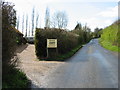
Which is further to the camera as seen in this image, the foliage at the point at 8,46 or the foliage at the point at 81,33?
the foliage at the point at 81,33

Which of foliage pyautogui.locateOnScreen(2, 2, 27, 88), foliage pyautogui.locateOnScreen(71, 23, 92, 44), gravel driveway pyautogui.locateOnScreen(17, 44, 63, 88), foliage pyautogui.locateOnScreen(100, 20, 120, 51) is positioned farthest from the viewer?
foliage pyautogui.locateOnScreen(71, 23, 92, 44)

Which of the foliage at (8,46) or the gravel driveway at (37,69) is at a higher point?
the foliage at (8,46)

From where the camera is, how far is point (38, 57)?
17.7 metres

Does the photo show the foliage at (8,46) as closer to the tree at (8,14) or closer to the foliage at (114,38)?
the tree at (8,14)

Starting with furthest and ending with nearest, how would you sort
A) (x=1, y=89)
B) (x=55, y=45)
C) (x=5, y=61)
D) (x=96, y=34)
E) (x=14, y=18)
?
(x=96, y=34), (x=55, y=45), (x=14, y=18), (x=5, y=61), (x=1, y=89)

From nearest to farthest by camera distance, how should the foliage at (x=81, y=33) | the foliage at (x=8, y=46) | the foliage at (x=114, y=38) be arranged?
the foliage at (x=8, y=46) → the foliage at (x=114, y=38) → the foliage at (x=81, y=33)

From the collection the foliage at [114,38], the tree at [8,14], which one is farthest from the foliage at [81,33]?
the tree at [8,14]

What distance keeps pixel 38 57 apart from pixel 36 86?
408 inches

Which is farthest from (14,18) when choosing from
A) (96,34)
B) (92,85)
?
(96,34)

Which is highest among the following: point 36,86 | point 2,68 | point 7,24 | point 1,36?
point 7,24

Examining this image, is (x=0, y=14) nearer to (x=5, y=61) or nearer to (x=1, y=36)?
(x=1, y=36)

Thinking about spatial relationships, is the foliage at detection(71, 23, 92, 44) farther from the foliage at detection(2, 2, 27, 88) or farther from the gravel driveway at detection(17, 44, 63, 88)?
the foliage at detection(2, 2, 27, 88)

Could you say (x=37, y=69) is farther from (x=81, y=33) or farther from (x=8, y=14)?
(x=81, y=33)

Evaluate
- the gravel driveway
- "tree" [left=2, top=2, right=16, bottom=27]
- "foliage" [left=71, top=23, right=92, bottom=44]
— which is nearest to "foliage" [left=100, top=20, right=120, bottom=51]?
"foliage" [left=71, top=23, right=92, bottom=44]
